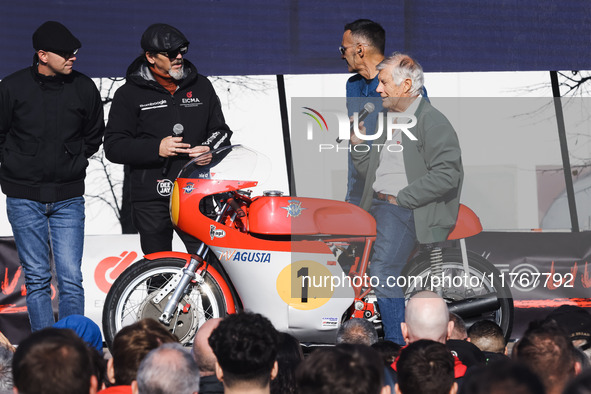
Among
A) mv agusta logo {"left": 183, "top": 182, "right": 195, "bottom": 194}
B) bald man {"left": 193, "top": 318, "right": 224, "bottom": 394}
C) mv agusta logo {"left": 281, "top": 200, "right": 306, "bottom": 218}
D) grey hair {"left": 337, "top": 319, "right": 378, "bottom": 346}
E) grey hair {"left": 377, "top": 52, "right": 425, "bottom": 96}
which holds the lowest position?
grey hair {"left": 337, "top": 319, "right": 378, "bottom": 346}

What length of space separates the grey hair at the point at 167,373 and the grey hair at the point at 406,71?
8.89 feet

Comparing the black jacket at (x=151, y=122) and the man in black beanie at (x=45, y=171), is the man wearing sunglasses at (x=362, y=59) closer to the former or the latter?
the black jacket at (x=151, y=122)

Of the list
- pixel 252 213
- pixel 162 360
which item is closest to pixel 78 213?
pixel 252 213


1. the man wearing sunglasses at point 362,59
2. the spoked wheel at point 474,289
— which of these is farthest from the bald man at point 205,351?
the spoked wheel at point 474,289

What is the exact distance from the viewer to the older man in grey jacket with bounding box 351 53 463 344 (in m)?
5.33

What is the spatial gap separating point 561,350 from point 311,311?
212 cm

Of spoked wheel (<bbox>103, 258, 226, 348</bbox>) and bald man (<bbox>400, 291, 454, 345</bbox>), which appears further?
spoked wheel (<bbox>103, 258, 226, 348</bbox>)

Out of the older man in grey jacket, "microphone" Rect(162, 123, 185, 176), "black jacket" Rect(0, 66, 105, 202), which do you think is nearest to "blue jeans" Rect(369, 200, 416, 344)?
the older man in grey jacket

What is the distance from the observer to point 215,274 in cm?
535

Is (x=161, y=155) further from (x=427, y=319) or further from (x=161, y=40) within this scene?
(x=427, y=319)

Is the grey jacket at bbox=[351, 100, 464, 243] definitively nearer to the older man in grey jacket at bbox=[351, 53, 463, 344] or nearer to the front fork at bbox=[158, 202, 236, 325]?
the older man in grey jacket at bbox=[351, 53, 463, 344]

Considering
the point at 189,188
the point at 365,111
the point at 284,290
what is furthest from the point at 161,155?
the point at 365,111

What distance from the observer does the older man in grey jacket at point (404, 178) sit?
5.33m

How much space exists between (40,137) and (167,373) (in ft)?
8.89
